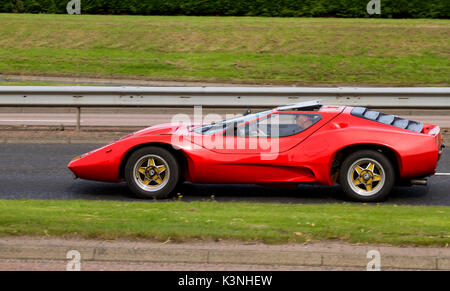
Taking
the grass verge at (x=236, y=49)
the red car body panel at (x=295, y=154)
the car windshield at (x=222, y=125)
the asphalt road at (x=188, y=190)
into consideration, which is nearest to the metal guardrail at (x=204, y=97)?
the asphalt road at (x=188, y=190)

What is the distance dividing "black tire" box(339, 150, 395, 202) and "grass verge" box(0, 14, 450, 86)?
37.3ft

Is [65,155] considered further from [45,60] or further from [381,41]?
[381,41]

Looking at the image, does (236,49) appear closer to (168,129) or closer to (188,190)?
(188,190)

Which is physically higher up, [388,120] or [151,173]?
[388,120]

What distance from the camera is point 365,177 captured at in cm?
854

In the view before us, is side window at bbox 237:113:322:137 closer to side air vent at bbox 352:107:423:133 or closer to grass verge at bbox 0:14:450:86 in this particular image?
side air vent at bbox 352:107:423:133

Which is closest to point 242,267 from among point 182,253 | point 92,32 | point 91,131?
point 182,253

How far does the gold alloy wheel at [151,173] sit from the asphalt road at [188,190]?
274mm

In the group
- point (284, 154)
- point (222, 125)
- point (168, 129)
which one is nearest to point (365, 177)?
point (284, 154)

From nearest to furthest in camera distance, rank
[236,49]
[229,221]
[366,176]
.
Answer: [229,221] < [366,176] < [236,49]

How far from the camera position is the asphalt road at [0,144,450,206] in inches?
350

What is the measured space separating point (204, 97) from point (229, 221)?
6.87 meters

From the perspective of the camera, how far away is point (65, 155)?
38.0 ft

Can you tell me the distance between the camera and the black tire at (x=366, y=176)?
27.7 ft
